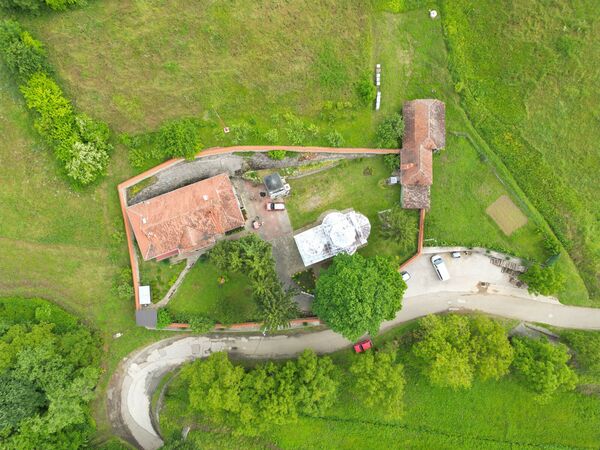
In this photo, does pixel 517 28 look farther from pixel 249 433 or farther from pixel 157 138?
pixel 249 433

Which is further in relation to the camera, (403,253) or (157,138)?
(403,253)

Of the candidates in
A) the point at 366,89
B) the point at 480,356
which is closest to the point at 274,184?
the point at 366,89

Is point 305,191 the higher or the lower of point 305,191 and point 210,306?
the higher

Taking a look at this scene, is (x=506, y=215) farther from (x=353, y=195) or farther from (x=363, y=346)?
(x=363, y=346)

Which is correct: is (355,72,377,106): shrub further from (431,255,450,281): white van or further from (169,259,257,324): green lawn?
(169,259,257,324): green lawn

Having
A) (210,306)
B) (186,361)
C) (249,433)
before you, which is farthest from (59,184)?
(249,433)

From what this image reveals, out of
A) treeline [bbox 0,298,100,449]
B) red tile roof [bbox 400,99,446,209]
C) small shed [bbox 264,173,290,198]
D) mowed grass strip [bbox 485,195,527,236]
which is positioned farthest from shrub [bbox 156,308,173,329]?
mowed grass strip [bbox 485,195,527,236]

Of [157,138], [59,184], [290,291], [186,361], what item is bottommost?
[186,361]
